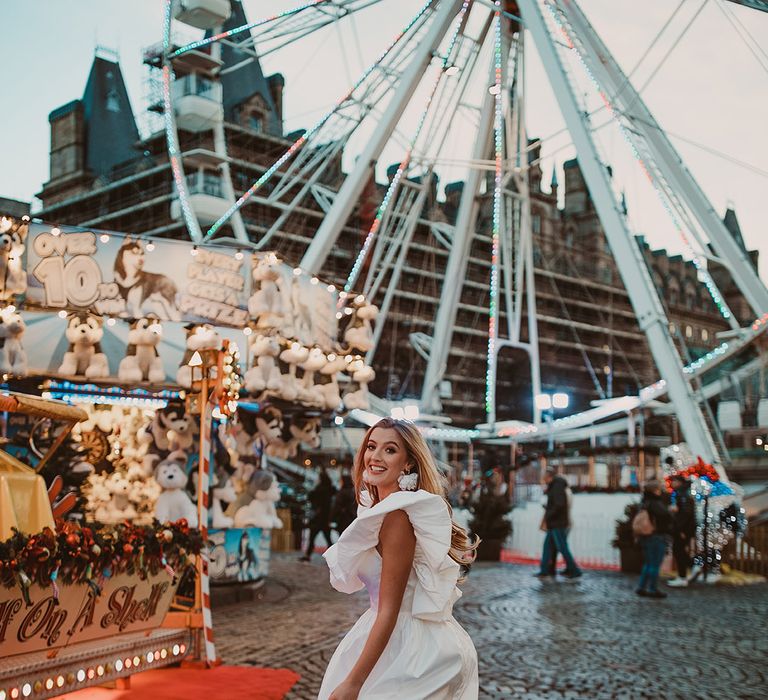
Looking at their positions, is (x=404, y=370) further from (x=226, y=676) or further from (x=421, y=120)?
(x=226, y=676)

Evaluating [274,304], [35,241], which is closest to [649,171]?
[274,304]

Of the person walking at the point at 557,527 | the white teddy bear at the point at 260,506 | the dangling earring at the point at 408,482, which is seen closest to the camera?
the dangling earring at the point at 408,482

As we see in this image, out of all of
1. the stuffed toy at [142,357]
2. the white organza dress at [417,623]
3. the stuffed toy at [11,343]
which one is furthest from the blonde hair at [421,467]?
the stuffed toy at [142,357]

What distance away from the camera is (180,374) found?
11.6 m

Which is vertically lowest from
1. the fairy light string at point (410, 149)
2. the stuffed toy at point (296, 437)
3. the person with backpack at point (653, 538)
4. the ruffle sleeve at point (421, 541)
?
the person with backpack at point (653, 538)

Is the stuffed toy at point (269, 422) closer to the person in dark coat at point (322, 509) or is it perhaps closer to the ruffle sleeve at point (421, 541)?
the person in dark coat at point (322, 509)

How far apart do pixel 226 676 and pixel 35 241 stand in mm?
5882

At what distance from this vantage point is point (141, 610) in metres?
7.53

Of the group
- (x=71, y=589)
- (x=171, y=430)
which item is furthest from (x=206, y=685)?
(x=171, y=430)

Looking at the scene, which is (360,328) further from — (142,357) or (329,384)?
(142,357)

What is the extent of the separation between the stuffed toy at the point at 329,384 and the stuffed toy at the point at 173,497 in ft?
7.85

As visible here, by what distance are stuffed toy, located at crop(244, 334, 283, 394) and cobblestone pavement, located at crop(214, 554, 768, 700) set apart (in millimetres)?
2544

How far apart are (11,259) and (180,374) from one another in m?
2.16

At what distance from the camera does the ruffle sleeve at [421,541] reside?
3350 millimetres
